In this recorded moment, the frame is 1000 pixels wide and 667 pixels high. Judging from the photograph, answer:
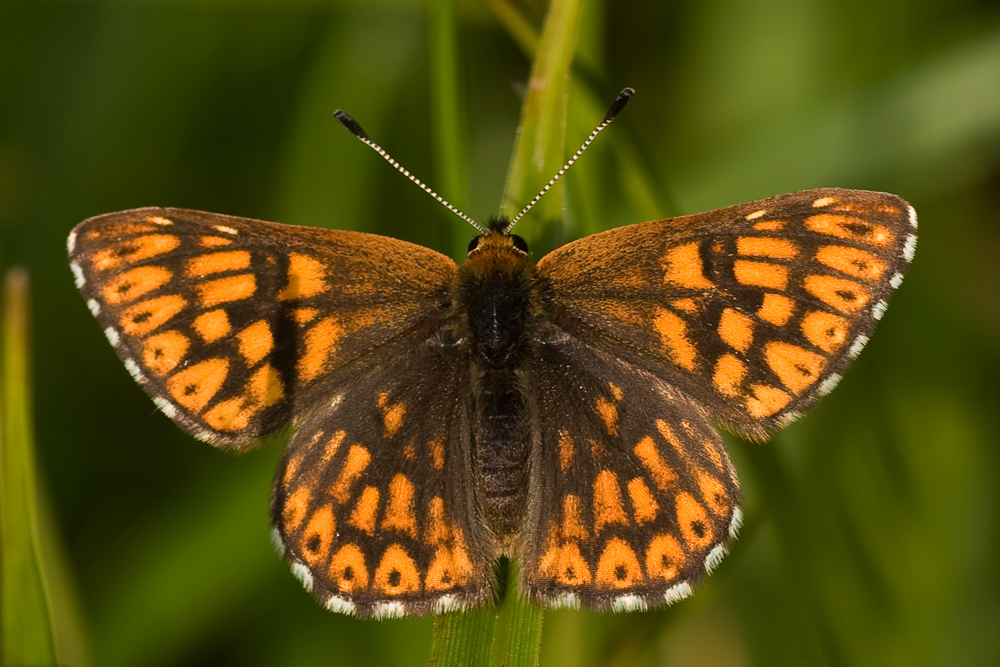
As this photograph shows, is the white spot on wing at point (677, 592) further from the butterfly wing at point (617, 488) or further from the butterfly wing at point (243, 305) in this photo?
the butterfly wing at point (243, 305)

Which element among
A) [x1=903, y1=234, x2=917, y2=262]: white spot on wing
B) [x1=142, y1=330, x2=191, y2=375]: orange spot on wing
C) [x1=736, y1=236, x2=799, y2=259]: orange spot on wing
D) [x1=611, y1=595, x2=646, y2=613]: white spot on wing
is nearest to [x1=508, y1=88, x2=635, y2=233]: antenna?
[x1=736, y1=236, x2=799, y2=259]: orange spot on wing

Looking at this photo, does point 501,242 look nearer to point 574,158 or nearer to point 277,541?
point 574,158

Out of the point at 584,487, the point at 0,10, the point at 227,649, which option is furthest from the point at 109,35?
the point at 584,487

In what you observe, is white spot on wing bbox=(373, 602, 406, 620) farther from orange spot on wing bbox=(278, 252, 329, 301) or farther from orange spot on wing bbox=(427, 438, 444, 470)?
orange spot on wing bbox=(278, 252, 329, 301)

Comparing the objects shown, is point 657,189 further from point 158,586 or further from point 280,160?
point 158,586

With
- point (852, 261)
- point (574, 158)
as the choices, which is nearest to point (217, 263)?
point (574, 158)
